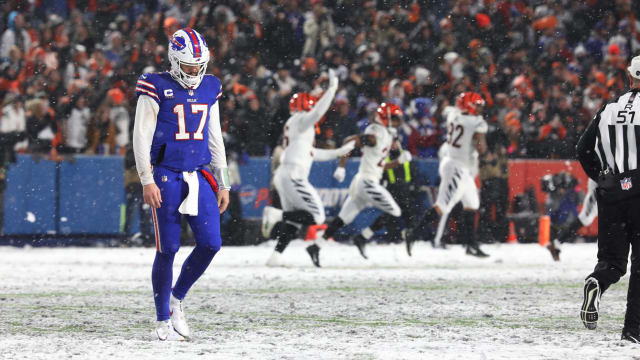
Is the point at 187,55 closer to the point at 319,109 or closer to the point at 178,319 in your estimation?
the point at 178,319

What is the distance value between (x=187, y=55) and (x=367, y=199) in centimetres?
865

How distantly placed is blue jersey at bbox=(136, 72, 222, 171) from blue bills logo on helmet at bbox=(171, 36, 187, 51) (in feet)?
0.68

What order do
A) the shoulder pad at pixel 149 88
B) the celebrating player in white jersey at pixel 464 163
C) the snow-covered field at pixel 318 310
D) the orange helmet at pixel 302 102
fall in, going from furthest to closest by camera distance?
1. the celebrating player in white jersey at pixel 464 163
2. the orange helmet at pixel 302 102
3. the shoulder pad at pixel 149 88
4. the snow-covered field at pixel 318 310

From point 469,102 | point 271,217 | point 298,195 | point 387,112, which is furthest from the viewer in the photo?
point 469,102

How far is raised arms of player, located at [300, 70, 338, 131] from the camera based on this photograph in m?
12.9

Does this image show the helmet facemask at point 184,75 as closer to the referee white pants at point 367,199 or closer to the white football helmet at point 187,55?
the white football helmet at point 187,55

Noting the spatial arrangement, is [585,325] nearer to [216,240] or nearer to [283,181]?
[216,240]

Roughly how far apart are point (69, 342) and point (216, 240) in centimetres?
115

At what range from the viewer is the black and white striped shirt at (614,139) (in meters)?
7.29

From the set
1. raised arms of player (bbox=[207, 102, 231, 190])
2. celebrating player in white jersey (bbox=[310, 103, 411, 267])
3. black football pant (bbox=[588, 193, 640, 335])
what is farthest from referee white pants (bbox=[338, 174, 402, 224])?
raised arms of player (bbox=[207, 102, 231, 190])

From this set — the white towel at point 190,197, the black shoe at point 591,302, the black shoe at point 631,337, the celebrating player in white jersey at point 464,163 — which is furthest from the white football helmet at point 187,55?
the celebrating player in white jersey at point 464,163

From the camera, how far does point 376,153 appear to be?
15.4 m

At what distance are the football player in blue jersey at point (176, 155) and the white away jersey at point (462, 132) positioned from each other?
30.9 ft

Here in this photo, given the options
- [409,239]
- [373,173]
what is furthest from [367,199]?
[409,239]
